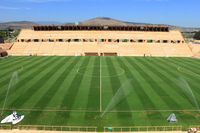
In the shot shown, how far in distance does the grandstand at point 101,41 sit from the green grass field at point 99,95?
3775 cm

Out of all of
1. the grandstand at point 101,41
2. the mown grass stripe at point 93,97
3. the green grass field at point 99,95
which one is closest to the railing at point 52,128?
the green grass field at point 99,95

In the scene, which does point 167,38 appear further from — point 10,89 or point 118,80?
point 10,89

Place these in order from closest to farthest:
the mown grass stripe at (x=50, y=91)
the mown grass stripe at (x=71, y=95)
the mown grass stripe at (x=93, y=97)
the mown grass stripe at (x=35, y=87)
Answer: the mown grass stripe at (x=93, y=97) < the mown grass stripe at (x=71, y=95) < the mown grass stripe at (x=50, y=91) < the mown grass stripe at (x=35, y=87)

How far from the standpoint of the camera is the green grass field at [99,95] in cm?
3941

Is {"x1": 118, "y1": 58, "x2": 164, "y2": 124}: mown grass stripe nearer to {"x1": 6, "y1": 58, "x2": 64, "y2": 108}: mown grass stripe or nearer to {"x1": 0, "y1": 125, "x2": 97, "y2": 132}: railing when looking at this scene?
{"x1": 0, "y1": 125, "x2": 97, "y2": 132}: railing

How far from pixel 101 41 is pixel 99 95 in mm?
74889

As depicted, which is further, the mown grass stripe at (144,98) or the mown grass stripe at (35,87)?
the mown grass stripe at (35,87)

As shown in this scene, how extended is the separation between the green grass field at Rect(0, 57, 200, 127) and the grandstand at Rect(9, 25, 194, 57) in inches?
1486

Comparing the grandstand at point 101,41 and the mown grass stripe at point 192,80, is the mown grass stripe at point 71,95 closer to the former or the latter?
the mown grass stripe at point 192,80

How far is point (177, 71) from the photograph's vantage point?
7250cm

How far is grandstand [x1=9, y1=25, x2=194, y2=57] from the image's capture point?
112562 mm

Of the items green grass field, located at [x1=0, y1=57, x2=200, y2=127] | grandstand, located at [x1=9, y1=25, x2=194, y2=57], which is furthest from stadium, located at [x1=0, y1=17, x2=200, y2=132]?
grandstand, located at [x1=9, y1=25, x2=194, y2=57]

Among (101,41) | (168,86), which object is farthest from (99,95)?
(101,41)

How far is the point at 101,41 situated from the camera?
12306cm
